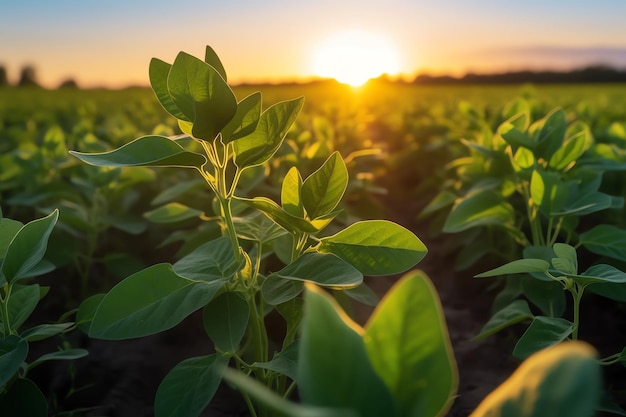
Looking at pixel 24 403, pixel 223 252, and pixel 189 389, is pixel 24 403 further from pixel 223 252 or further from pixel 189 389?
pixel 223 252

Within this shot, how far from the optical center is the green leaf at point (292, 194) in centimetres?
135

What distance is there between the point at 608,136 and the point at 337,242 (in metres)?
2.66

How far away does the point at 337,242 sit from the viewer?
53.4 inches

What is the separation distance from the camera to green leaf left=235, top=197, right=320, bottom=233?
1250 millimetres

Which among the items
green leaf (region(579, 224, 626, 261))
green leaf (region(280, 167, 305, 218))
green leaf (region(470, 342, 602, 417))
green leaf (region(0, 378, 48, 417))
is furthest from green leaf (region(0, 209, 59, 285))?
green leaf (region(579, 224, 626, 261))

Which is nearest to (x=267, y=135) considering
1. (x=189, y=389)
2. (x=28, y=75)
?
(x=189, y=389)

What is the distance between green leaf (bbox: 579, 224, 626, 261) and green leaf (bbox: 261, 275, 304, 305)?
3.25 feet

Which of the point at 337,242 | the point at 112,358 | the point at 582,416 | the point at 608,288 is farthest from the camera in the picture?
the point at 112,358

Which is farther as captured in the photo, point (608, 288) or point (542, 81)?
point (542, 81)

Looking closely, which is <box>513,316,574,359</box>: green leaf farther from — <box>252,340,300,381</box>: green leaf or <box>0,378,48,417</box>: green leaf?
<box>0,378,48,417</box>: green leaf

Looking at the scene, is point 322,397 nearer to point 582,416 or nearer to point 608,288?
point 582,416

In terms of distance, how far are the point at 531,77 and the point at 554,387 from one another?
5783cm

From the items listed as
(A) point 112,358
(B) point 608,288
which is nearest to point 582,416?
(B) point 608,288

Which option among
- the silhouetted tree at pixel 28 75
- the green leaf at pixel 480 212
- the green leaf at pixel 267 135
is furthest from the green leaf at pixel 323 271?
the silhouetted tree at pixel 28 75
